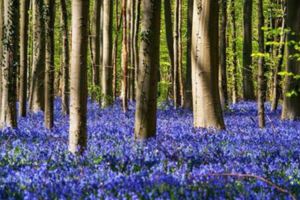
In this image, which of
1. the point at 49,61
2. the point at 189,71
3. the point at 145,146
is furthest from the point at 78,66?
the point at 189,71

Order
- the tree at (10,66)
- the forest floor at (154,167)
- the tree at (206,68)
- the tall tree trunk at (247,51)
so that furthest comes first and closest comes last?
1. the tall tree trunk at (247,51)
2. the tree at (206,68)
3. the tree at (10,66)
4. the forest floor at (154,167)

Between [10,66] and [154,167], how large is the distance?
250 inches

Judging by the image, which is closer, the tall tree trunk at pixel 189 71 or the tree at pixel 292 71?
the tree at pixel 292 71

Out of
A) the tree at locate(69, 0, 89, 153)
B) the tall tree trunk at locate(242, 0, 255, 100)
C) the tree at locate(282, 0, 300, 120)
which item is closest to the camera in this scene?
the tree at locate(69, 0, 89, 153)

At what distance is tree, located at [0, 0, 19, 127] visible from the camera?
11641 millimetres

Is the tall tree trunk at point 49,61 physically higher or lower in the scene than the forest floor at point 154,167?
higher

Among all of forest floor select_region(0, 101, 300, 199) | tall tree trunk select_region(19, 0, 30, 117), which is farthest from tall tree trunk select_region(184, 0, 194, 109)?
forest floor select_region(0, 101, 300, 199)

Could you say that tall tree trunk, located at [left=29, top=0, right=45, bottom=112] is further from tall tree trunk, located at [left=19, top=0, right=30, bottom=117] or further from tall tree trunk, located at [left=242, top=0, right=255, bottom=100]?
tall tree trunk, located at [left=242, top=0, right=255, bottom=100]

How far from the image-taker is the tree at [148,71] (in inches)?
387

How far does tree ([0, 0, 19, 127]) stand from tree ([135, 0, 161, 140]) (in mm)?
3298

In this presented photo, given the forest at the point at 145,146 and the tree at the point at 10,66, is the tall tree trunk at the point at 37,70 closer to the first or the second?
the forest at the point at 145,146

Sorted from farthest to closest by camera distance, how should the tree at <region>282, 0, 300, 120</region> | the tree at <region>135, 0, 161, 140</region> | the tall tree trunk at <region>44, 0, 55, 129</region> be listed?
the tree at <region>282, 0, 300, 120</region>, the tall tree trunk at <region>44, 0, 55, 129</region>, the tree at <region>135, 0, 161, 140</region>

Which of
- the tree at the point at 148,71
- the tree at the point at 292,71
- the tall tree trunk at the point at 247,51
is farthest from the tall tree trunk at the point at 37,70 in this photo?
the tall tree trunk at the point at 247,51

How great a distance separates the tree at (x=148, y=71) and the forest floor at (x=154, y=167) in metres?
0.43
